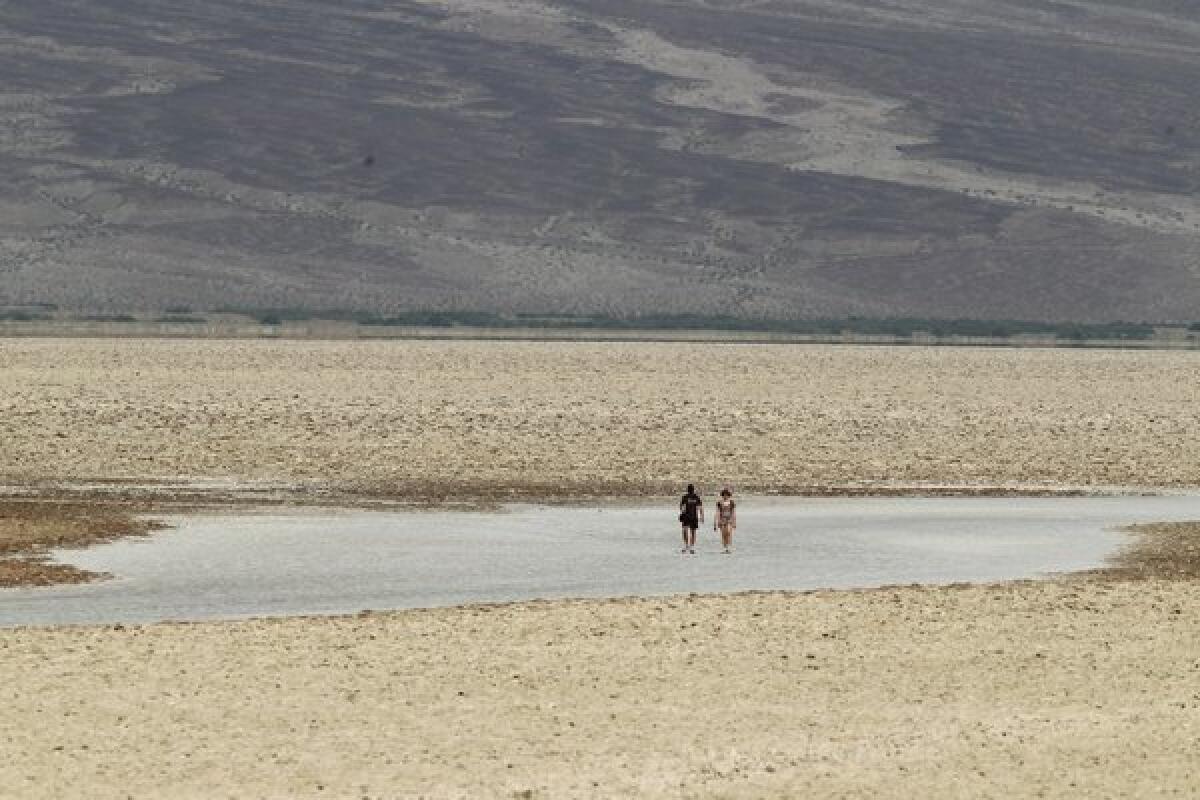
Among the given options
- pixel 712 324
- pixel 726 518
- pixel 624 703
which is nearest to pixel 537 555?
pixel 726 518

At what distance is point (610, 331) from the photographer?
364 feet

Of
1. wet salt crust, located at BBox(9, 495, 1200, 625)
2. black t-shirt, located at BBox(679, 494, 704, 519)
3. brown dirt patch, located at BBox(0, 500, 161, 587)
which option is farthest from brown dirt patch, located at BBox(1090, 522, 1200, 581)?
brown dirt patch, located at BBox(0, 500, 161, 587)

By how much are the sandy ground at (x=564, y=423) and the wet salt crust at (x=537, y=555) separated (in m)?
4.33

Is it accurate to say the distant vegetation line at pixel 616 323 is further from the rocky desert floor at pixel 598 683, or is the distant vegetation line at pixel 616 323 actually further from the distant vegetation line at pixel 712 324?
the rocky desert floor at pixel 598 683

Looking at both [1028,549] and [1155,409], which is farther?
[1155,409]

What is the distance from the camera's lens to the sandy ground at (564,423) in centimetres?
3903

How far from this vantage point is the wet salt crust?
23.3 meters

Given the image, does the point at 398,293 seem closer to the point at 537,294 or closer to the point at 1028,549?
the point at 537,294

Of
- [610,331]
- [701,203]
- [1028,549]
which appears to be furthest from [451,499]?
[701,203]

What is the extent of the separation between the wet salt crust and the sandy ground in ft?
14.2

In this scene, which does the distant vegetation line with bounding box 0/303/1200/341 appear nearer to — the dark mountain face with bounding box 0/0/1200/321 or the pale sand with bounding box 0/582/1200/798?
the dark mountain face with bounding box 0/0/1200/321

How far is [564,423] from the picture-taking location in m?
48.1

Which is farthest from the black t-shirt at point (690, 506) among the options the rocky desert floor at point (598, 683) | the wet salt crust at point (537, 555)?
the rocky desert floor at point (598, 683)

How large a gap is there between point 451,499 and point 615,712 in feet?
57.3
